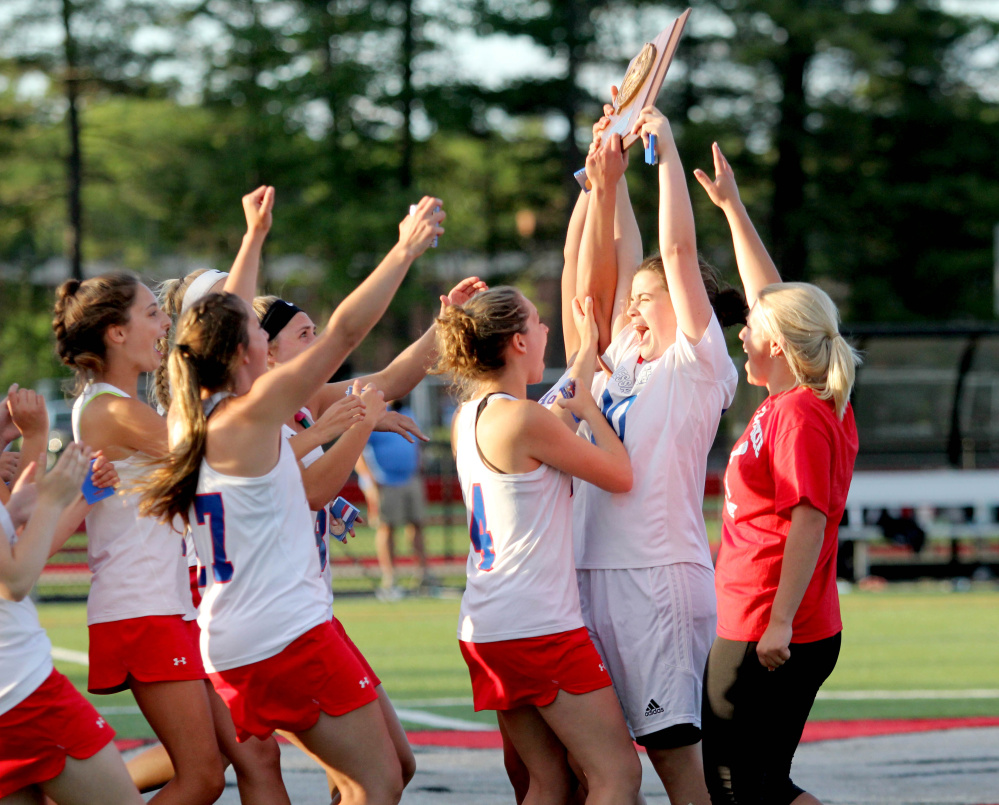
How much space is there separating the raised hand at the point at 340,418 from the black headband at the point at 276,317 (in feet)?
2.30

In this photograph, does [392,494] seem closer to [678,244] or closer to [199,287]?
[199,287]

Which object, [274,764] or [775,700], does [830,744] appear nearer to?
[775,700]

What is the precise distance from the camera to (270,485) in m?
3.20

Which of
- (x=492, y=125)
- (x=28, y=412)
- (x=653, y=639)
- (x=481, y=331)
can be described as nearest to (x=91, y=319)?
(x=28, y=412)

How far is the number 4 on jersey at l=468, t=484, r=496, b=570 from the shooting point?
11.6 ft

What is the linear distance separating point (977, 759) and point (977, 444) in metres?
9.60

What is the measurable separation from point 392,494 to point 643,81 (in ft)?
31.2

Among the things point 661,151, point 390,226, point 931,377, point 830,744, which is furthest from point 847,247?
point 661,151

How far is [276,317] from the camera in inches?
166

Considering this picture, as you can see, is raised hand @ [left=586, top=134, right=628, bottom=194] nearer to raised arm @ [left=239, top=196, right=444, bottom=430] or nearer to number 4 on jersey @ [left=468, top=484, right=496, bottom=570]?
raised arm @ [left=239, top=196, right=444, bottom=430]

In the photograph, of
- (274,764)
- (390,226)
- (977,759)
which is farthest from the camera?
(390,226)

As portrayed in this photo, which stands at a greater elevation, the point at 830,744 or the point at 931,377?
the point at 931,377

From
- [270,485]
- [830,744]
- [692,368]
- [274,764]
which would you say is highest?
[692,368]

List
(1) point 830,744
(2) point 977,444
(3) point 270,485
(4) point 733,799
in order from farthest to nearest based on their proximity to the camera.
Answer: (2) point 977,444 < (1) point 830,744 < (4) point 733,799 < (3) point 270,485
